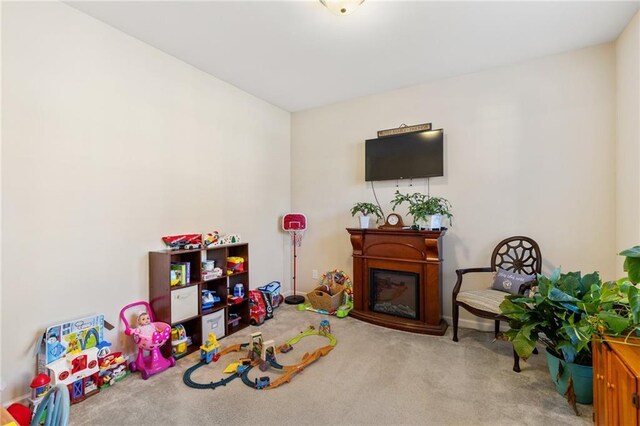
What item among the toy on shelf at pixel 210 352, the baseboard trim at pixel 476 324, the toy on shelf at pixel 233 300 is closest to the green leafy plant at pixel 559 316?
the baseboard trim at pixel 476 324

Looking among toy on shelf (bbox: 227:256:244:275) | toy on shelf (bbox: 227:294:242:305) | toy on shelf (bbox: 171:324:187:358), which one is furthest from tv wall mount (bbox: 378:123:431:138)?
toy on shelf (bbox: 171:324:187:358)

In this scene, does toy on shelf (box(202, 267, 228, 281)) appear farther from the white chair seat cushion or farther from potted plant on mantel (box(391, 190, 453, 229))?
the white chair seat cushion

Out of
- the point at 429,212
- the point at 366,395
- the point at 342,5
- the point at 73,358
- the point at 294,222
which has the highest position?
the point at 342,5

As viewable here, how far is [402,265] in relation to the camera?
3.09m

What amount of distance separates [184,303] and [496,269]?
2.97 metres

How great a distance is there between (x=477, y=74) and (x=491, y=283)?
2209mm

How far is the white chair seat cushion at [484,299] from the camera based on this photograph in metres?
2.35

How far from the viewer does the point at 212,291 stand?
117 inches

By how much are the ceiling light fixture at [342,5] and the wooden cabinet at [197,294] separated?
7.30 feet

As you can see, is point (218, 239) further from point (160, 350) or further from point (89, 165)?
point (89, 165)

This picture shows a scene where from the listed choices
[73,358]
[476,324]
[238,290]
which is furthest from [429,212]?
[73,358]

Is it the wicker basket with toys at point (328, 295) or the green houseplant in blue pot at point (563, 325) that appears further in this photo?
the wicker basket with toys at point (328, 295)

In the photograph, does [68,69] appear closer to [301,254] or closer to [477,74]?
[301,254]

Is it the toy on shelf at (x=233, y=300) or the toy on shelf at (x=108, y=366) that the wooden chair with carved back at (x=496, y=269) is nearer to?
the toy on shelf at (x=233, y=300)
